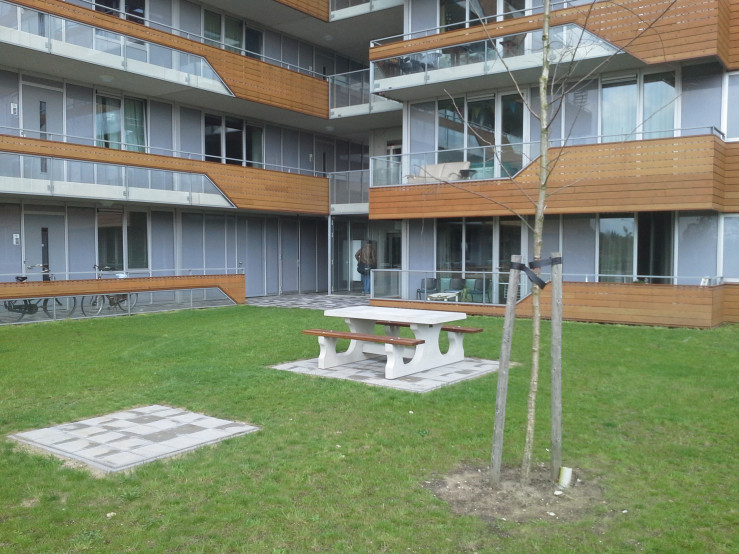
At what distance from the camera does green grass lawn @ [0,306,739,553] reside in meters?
4.13

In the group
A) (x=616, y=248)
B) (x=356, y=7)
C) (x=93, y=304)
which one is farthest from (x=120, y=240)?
(x=616, y=248)

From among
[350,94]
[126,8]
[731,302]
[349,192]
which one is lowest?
[731,302]

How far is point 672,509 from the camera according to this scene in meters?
4.52

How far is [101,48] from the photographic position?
17.8 m

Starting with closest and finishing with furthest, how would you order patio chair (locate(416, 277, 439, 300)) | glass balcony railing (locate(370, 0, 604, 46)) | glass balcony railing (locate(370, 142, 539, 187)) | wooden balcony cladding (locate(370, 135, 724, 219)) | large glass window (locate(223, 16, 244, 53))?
wooden balcony cladding (locate(370, 135, 724, 219)) < glass balcony railing (locate(370, 0, 604, 46)) < glass balcony railing (locate(370, 142, 539, 187)) < patio chair (locate(416, 277, 439, 300)) < large glass window (locate(223, 16, 244, 53))

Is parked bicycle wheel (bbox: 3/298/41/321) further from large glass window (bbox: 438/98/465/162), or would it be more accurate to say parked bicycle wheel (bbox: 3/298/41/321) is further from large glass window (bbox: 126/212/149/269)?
large glass window (bbox: 438/98/465/162)

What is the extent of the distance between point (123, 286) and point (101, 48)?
660 cm

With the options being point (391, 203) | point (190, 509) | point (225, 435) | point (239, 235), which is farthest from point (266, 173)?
point (190, 509)

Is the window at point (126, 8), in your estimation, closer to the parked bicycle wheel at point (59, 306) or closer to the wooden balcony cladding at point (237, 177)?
the wooden balcony cladding at point (237, 177)

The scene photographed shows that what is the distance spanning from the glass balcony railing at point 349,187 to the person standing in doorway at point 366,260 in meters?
1.87

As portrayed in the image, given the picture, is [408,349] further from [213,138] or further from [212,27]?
[212,27]

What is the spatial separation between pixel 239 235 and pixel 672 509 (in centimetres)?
2146

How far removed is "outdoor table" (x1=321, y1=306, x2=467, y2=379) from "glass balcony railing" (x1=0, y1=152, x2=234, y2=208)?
10.5 metres

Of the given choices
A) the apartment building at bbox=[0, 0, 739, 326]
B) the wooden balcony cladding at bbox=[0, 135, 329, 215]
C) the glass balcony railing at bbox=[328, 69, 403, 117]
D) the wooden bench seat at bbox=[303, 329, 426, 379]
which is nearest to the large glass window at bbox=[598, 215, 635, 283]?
the apartment building at bbox=[0, 0, 739, 326]
